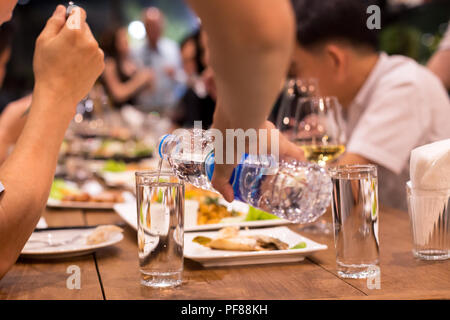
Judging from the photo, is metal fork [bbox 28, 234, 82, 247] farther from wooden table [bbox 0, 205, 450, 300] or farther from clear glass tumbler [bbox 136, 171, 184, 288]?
clear glass tumbler [bbox 136, 171, 184, 288]

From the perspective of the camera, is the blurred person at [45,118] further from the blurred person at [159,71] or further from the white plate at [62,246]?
the blurred person at [159,71]

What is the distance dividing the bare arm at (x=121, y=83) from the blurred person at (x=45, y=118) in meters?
5.50

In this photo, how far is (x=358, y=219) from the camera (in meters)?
1.05

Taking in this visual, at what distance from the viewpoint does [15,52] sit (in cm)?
995

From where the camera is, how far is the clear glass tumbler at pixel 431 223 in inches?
44.8

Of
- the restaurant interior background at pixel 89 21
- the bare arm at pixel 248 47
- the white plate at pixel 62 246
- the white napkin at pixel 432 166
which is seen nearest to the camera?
the bare arm at pixel 248 47

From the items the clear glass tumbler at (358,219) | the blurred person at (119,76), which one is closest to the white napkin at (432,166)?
the clear glass tumbler at (358,219)

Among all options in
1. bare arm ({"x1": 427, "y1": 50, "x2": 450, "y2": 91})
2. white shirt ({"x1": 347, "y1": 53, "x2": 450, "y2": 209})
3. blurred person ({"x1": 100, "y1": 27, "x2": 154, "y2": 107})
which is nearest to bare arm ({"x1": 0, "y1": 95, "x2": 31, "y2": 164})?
white shirt ({"x1": 347, "y1": 53, "x2": 450, "y2": 209})

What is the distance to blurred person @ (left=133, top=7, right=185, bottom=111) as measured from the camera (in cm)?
703

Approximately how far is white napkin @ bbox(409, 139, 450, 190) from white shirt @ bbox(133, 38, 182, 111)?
584 cm

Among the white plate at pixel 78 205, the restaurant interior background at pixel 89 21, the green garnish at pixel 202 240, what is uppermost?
the restaurant interior background at pixel 89 21

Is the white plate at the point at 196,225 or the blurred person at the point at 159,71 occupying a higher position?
the blurred person at the point at 159,71
